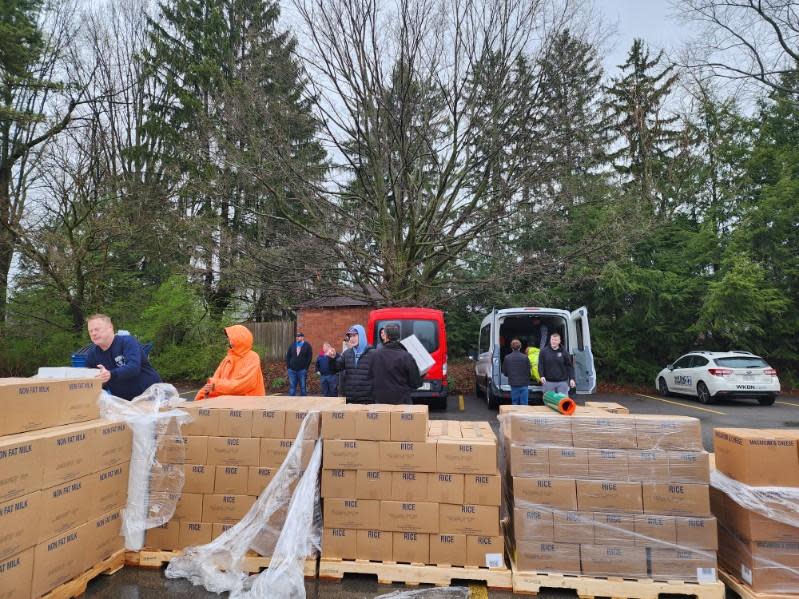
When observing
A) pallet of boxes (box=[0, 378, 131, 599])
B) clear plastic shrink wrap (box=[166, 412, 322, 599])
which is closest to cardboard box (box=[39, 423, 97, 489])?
pallet of boxes (box=[0, 378, 131, 599])

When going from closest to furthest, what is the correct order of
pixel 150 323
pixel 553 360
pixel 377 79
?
pixel 553 360
pixel 377 79
pixel 150 323

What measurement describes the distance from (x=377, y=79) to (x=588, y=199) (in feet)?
23.6

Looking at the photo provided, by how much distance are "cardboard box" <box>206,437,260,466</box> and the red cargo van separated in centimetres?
638

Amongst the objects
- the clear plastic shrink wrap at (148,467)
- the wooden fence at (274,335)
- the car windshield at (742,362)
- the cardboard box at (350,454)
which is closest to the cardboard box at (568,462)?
the cardboard box at (350,454)

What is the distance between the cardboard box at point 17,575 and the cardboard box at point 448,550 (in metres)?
2.37

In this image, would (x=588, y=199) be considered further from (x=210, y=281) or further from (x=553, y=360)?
(x=210, y=281)

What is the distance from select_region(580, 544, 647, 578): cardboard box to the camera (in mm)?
3000

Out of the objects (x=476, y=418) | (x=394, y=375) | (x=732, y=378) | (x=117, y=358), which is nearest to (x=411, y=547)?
(x=394, y=375)

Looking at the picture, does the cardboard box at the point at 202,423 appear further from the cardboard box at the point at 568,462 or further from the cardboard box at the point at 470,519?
the cardboard box at the point at 568,462

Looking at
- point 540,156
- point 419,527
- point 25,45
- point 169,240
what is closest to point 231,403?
point 419,527

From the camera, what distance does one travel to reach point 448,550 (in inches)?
124

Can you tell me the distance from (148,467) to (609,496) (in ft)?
10.8

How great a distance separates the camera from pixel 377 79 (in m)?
11.6

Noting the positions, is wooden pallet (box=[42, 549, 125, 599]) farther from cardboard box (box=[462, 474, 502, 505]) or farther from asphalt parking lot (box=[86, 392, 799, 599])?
cardboard box (box=[462, 474, 502, 505])
